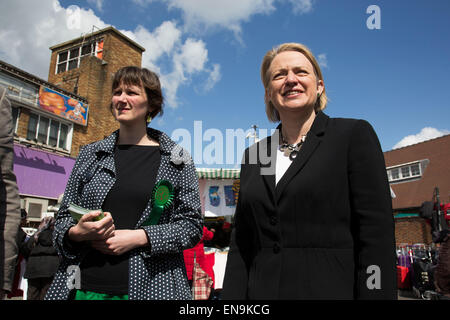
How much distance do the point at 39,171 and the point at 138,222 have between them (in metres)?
15.5

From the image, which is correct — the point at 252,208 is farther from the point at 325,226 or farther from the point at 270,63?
the point at 270,63

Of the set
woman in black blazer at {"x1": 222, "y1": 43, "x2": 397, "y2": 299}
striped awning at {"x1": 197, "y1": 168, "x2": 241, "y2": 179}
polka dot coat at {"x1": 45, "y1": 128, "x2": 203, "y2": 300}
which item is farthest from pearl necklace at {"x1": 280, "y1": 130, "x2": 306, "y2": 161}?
striped awning at {"x1": 197, "y1": 168, "x2": 241, "y2": 179}

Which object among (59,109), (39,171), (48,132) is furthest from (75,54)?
(39,171)

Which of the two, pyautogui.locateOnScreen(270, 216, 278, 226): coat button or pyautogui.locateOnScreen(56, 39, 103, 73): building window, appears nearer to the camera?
pyautogui.locateOnScreen(270, 216, 278, 226): coat button

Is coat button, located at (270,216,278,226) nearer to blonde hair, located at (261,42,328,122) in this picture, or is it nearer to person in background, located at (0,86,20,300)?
blonde hair, located at (261,42,328,122)

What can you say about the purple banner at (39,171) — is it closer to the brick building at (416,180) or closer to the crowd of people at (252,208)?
the crowd of people at (252,208)

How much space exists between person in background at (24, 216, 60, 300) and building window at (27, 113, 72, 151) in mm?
12120

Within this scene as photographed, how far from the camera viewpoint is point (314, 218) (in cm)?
130

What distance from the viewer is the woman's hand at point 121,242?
1.59 meters

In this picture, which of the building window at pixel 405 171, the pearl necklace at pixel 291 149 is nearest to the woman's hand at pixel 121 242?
the pearl necklace at pixel 291 149

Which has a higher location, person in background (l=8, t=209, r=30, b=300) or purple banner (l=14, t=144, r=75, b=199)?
purple banner (l=14, t=144, r=75, b=199)

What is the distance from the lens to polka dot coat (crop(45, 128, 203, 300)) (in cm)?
163
